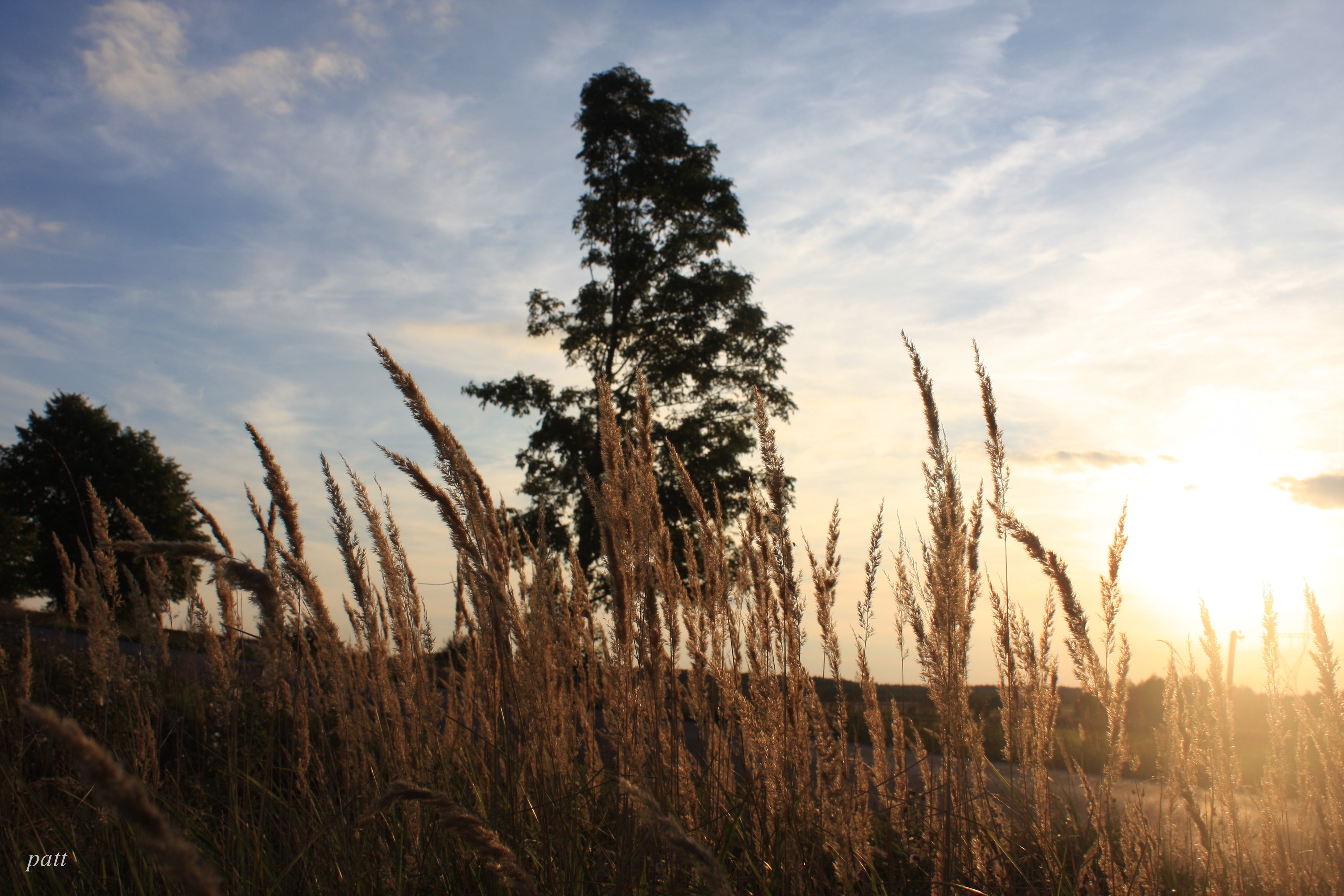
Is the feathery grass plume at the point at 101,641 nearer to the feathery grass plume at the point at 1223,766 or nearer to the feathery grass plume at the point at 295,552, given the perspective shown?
the feathery grass plume at the point at 295,552

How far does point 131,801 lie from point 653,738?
4.82 ft

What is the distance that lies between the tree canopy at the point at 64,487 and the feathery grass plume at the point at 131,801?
26589mm

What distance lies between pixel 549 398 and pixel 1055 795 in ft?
47.8

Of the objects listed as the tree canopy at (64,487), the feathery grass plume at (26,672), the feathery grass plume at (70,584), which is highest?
the tree canopy at (64,487)

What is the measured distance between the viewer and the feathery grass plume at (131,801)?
596mm

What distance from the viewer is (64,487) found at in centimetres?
2339

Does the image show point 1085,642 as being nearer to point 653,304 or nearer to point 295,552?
point 295,552

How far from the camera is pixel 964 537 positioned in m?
1.87

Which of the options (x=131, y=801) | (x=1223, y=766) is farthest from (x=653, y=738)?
(x=1223, y=766)

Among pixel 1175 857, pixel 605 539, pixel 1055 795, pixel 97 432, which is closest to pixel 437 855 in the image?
pixel 605 539

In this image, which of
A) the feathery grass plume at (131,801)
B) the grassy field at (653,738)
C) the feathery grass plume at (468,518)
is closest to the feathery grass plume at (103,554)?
the grassy field at (653,738)

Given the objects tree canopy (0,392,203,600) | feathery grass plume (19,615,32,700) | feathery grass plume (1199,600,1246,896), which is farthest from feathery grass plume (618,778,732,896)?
tree canopy (0,392,203,600)

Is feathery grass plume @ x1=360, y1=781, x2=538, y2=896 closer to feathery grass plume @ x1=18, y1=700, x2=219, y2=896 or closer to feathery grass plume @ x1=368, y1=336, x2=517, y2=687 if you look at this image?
feathery grass plume @ x1=18, y1=700, x2=219, y2=896

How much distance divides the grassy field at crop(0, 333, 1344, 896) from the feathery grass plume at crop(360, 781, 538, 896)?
31 cm
